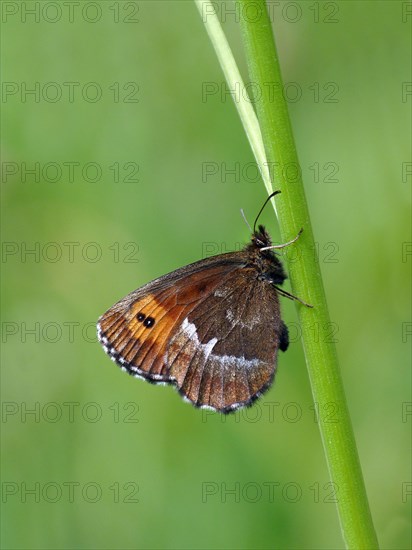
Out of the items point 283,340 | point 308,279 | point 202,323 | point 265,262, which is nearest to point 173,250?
point 202,323

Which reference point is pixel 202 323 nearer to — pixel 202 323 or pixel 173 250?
pixel 202 323

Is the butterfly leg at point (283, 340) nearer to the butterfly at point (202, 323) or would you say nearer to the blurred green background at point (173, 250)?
the butterfly at point (202, 323)

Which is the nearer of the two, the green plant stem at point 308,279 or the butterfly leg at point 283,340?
the green plant stem at point 308,279

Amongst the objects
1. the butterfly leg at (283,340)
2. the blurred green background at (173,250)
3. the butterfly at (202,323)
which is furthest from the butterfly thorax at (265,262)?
the blurred green background at (173,250)

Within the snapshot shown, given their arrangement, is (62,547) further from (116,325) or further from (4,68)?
(4,68)

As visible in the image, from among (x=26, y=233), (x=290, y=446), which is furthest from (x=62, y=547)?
(x=26, y=233)

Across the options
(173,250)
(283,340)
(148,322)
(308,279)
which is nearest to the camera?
(308,279)
